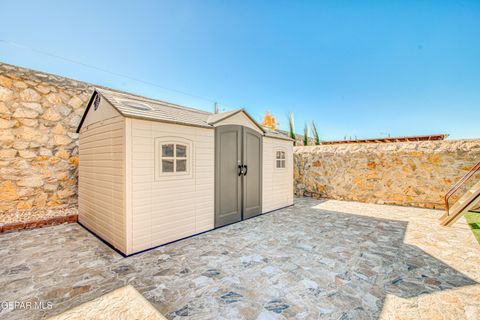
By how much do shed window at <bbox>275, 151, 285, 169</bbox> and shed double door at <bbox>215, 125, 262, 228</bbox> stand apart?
38.6 inches

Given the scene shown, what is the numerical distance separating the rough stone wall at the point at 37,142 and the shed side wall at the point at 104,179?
76cm

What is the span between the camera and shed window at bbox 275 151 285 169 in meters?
6.23

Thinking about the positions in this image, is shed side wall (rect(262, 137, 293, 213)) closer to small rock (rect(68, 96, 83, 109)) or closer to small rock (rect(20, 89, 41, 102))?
small rock (rect(68, 96, 83, 109))

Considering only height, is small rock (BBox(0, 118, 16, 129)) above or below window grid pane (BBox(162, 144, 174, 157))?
above

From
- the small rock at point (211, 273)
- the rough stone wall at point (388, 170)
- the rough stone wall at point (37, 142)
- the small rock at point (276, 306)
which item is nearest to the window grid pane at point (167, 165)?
the small rock at point (211, 273)

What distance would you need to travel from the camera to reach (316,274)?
8.34 feet

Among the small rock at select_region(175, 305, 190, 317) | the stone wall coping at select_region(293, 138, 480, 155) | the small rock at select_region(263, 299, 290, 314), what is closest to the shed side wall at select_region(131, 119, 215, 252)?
the small rock at select_region(175, 305, 190, 317)

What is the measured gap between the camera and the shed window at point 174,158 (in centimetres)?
347

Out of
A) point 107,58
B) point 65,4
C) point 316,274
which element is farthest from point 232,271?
point 107,58

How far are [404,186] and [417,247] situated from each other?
170 inches

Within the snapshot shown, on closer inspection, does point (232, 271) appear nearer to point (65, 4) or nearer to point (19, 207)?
point (19, 207)

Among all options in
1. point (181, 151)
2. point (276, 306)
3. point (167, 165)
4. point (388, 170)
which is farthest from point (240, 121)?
point (388, 170)

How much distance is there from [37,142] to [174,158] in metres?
3.88

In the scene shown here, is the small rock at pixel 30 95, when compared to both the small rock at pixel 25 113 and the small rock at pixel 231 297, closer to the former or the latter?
the small rock at pixel 25 113
